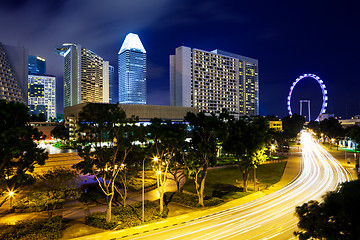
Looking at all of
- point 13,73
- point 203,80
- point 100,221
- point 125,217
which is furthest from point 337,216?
point 203,80

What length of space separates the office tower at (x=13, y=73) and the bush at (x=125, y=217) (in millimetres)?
120550

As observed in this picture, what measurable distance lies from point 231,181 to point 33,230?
32.3 meters

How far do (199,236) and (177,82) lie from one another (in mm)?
150606

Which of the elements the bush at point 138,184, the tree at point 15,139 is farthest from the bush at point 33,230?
the bush at point 138,184

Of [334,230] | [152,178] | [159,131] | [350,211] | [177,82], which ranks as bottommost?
[152,178]

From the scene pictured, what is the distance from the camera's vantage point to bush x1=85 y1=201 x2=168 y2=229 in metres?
23.6

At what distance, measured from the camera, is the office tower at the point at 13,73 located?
121 meters

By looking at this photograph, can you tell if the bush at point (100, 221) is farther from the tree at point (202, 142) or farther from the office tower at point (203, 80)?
the office tower at point (203, 80)

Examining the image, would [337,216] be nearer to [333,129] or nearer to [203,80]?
[333,129]

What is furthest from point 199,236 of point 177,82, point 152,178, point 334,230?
point 177,82

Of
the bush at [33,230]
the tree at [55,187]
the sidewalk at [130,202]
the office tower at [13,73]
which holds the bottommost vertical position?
the sidewalk at [130,202]

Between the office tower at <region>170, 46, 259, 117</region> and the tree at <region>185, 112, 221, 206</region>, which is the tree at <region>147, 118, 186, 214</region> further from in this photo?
the office tower at <region>170, 46, 259, 117</region>

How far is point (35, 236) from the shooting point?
807 inches

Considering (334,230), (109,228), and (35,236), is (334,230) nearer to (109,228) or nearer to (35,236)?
(109,228)
